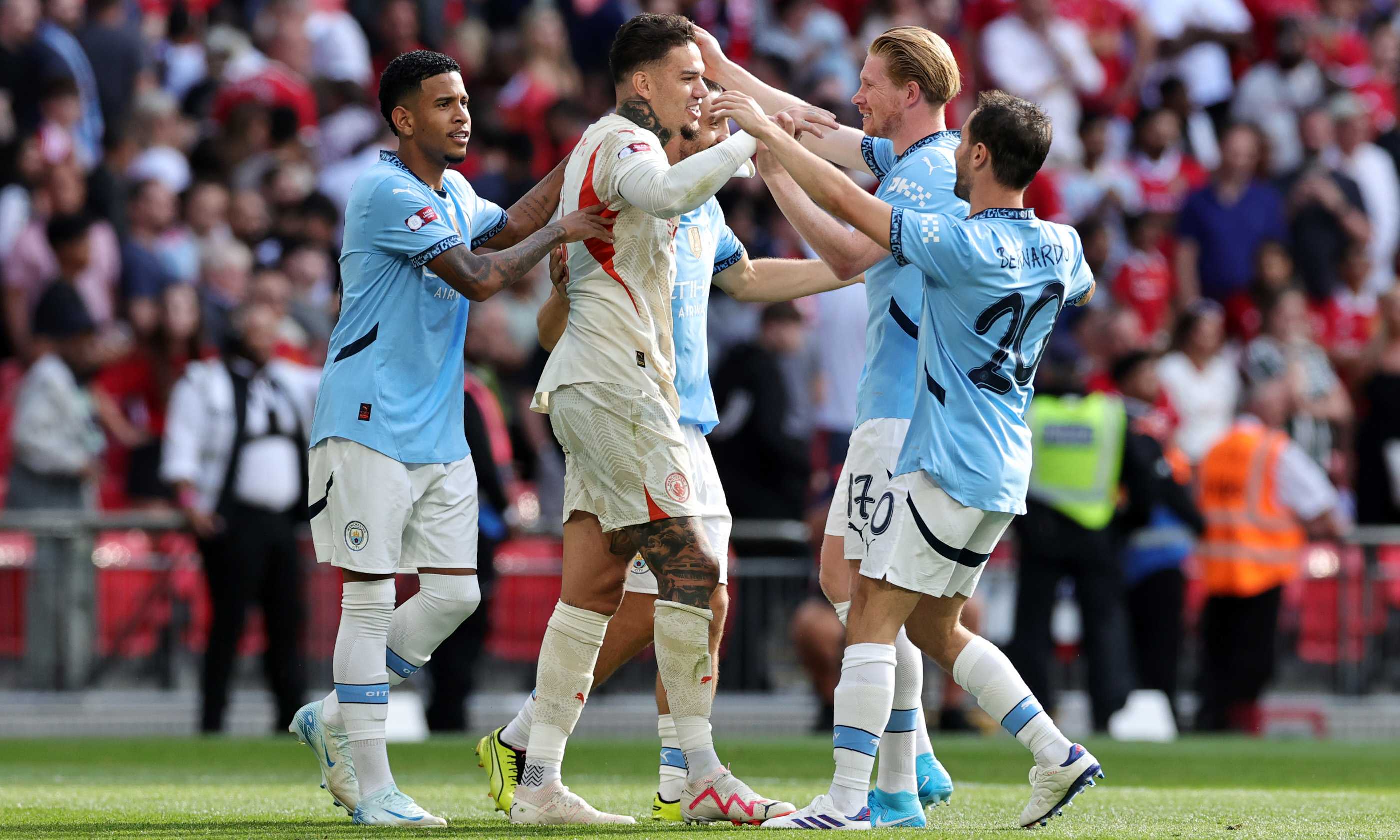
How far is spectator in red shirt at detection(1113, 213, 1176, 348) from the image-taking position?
16.1m

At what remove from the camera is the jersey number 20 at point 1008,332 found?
6.39m

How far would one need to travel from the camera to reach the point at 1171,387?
1473 centimetres

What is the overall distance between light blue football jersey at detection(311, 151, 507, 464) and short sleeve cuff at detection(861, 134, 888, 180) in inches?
63.8

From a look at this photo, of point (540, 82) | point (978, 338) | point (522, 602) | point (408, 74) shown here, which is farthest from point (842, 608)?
point (540, 82)

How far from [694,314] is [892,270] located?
75 cm

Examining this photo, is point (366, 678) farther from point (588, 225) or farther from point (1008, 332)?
point (1008, 332)

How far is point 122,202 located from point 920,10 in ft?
24.6

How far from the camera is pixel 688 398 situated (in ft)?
23.6

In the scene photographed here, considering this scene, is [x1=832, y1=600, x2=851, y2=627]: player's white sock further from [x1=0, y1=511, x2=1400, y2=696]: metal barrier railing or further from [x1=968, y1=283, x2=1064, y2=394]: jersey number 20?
[x1=0, y1=511, x2=1400, y2=696]: metal barrier railing

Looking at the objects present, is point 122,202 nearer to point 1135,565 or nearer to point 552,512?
point 552,512

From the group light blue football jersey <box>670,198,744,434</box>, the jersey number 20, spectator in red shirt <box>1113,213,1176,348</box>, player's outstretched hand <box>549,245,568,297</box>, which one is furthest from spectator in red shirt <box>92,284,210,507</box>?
the jersey number 20

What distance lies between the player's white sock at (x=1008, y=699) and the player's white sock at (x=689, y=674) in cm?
86

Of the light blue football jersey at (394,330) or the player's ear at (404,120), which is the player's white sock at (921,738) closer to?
the light blue football jersey at (394,330)

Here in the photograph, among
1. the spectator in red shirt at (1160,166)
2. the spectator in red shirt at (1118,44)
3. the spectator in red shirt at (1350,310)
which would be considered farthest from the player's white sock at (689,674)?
the spectator in red shirt at (1118,44)
